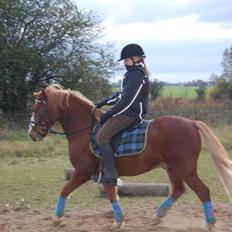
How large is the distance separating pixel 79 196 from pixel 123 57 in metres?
4.01

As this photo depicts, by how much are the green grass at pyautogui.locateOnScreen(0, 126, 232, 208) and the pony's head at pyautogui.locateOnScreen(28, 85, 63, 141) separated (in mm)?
2064

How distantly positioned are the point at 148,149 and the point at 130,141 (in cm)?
28

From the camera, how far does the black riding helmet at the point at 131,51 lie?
7.37 metres

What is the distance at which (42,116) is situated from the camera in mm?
7973

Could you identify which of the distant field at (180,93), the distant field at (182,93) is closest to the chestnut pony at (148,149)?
the distant field at (180,93)

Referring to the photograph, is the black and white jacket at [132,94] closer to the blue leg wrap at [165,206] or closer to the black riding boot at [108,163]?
the black riding boot at [108,163]

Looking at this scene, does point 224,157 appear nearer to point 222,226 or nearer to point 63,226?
point 222,226

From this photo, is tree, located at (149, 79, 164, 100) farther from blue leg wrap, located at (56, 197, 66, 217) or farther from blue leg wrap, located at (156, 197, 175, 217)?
blue leg wrap, located at (56, 197, 66, 217)

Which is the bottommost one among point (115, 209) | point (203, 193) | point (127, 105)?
point (115, 209)

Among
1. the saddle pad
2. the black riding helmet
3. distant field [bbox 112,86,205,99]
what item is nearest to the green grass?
the saddle pad

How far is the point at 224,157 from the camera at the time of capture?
24.1ft

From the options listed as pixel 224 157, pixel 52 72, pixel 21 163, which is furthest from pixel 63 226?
pixel 52 72

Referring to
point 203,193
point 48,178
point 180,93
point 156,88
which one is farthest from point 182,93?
point 203,193

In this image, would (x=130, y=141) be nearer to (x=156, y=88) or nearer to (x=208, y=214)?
(x=208, y=214)
